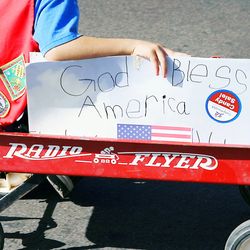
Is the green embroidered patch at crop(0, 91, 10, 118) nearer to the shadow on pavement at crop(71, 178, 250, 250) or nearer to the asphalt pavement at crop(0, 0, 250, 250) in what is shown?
the asphalt pavement at crop(0, 0, 250, 250)

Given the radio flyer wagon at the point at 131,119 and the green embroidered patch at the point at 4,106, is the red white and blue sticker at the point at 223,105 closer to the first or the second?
the radio flyer wagon at the point at 131,119

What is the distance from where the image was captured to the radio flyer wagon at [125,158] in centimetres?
288

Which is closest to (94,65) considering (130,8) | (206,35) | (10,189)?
(10,189)

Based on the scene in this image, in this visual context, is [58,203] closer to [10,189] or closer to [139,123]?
[10,189]

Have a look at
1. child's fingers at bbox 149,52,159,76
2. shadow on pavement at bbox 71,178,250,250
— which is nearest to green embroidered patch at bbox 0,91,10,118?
child's fingers at bbox 149,52,159,76

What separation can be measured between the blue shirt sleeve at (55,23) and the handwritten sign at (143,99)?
0.34 feet

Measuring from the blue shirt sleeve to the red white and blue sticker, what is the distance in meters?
0.59

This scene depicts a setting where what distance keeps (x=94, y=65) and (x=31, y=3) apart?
1.18ft

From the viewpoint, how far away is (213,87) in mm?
2895

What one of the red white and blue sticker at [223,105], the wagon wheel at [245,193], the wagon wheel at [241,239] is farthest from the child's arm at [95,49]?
the wagon wheel at [245,193]

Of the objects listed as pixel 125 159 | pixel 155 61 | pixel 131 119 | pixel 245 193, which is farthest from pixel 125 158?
pixel 245 193

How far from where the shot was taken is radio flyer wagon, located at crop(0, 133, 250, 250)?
288 centimetres

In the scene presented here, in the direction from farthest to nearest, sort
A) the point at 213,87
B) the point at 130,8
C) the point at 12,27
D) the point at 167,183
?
the point at 130,8 < the point at 167,183 < the point at 12,27 < the point at 213,87

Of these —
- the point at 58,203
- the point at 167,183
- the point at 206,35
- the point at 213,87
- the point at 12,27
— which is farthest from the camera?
the point at 206,35
